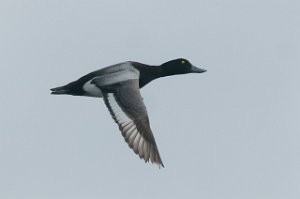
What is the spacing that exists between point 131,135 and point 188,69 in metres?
4.23

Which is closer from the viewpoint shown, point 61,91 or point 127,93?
point 127,93

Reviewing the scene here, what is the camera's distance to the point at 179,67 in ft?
67.1

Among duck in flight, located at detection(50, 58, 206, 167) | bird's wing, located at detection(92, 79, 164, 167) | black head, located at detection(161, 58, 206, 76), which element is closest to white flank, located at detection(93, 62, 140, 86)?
duck in flight, located at detection(50, 58, 206, 167)

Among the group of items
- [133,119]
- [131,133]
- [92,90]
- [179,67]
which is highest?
[179,67]

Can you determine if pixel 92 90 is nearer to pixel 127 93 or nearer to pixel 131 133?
pixel 127 93

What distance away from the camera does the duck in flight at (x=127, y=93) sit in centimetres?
1666

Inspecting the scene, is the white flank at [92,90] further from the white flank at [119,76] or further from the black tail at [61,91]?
the black tail at [61,91]

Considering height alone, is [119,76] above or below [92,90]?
above

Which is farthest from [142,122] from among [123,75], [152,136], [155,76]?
[155,76]

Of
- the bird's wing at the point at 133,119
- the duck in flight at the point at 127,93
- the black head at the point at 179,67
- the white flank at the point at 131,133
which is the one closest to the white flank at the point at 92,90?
the duck in flight at the point at 127,93

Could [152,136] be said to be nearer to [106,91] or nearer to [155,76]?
[106,91]

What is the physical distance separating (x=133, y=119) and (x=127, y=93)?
0.71 meters

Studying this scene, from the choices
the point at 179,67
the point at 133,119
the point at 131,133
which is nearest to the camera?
the point at 131,133

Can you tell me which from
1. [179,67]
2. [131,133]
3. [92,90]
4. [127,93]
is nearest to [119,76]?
[92,90]
